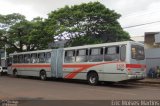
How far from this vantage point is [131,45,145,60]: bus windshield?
17.9 metres

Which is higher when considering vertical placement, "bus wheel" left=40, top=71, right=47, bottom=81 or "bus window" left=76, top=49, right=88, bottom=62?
"bus window" left=76, top=49, right=88, bottom=62

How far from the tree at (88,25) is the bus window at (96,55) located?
771 centimetres

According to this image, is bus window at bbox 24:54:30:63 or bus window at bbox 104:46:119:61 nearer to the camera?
bus window at bbox 104:46:119:61

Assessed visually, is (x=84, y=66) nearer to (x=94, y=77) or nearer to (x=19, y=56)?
(x=94, y=77)

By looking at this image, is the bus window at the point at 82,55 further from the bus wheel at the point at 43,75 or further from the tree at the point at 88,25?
the tree at the point at 88,25

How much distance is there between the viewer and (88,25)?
92.8 feet

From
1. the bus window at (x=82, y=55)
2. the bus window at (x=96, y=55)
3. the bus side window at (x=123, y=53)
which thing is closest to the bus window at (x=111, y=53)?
the bus side window at (x=123, y=53)

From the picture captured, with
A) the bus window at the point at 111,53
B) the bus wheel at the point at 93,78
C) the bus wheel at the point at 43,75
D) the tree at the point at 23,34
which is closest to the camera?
the bus window at the point at 111,53

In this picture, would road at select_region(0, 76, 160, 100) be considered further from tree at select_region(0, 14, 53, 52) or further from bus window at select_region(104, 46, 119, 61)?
tree at select_region(0, 14, 53, 52)

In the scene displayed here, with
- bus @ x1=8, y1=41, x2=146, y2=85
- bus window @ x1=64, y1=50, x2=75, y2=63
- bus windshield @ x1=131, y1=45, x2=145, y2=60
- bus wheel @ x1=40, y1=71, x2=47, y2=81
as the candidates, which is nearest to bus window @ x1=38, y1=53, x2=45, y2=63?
bus @ x1=8, y1=41, x2=146, y2=85

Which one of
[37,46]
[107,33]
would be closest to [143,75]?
[107,33]

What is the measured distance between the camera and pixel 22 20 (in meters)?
37.5

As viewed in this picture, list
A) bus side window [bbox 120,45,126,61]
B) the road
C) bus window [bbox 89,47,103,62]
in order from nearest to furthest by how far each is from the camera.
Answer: the road
bus side window [bbox 120,45,126,61]
bus window [bbox 89,47,103,62]

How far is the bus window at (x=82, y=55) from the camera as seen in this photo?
67.3 feet
